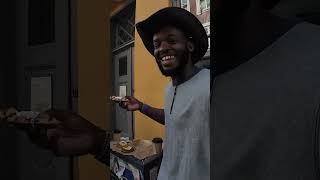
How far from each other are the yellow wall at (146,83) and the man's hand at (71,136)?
254 millimetres

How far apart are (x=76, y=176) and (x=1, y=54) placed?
0.65 ft

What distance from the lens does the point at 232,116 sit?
336 mm

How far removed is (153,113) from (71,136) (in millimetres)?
301

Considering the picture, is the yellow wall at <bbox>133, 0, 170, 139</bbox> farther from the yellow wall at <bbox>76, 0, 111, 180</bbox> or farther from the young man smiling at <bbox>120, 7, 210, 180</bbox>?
the yellow wall at <bbox>76, 0, 111, 180</bbox>

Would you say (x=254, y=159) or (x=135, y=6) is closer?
(x=254, y=159)

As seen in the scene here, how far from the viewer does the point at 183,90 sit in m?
0.63

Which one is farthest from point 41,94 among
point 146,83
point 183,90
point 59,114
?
point 146,83

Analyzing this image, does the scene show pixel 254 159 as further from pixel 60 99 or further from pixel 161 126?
pixel 161 126

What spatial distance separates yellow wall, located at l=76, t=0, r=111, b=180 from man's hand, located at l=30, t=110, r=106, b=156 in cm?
1

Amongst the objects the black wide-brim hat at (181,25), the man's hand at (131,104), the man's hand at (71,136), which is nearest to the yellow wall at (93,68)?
the man's hand at (71,136)

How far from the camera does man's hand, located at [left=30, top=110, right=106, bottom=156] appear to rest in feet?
1.35

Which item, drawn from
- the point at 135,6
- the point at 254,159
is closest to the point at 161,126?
the point at 135,6

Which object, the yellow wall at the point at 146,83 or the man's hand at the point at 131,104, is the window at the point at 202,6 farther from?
the man's hand at the point at 131,104

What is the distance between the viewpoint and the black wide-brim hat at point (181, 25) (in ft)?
1.94
